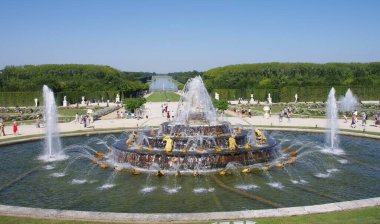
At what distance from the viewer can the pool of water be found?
45.3 feet

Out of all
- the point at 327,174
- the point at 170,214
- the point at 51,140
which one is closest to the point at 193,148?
the point at 327,174

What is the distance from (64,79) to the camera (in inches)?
4181

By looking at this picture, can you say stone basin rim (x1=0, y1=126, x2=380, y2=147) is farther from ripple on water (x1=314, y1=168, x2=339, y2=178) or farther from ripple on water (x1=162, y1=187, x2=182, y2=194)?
ripple on water (x1=162, y1=187, x2=182, y2=194)

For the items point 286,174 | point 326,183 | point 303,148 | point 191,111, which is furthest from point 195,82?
point 326,183

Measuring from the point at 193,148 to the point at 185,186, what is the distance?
464 cm

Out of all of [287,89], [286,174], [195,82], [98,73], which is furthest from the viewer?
[98,73]

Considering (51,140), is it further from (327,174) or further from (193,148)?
(327,174)

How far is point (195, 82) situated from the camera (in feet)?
87.5

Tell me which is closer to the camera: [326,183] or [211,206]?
[211,206]

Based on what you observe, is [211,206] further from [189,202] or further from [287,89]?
[287,89]

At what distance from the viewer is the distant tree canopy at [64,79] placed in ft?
259

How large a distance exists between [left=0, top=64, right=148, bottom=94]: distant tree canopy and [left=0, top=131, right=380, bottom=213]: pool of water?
5875cm

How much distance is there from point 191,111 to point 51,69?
105 metres

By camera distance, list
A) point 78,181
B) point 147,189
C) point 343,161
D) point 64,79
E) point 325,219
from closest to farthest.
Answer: point 325,219 < point 147,189 < point 78,181 < point 343,161 < point 64,79
